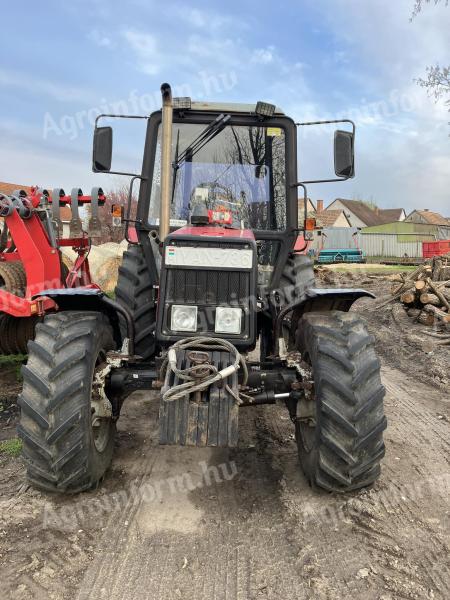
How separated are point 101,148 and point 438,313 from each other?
7.16 m

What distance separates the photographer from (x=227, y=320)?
142 inches

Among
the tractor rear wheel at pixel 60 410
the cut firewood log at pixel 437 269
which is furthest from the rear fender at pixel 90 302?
the cut firewood log at pixel 437 269

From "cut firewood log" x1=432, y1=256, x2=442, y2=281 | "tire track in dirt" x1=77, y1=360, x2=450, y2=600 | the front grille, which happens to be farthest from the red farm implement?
"cut firewood log" x1=432, y1=256, x2=442, y2=281

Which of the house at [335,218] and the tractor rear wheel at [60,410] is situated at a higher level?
the house at [335,218]

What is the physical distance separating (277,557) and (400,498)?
1.12 meters

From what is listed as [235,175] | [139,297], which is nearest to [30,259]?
[139,297]

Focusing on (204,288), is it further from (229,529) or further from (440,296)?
(440,296)

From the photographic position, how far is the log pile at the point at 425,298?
9.52 metres

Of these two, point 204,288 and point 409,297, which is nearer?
point 204,288

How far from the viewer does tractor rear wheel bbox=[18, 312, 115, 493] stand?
3111 millimetres

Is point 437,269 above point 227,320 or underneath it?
above

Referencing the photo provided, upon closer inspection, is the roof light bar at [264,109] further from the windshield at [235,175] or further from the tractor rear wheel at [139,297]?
the tractor rear wheel at [139,297]

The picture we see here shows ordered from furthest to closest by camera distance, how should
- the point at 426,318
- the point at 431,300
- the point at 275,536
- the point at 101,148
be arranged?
the point at 431,300 → the point at 426,318 → the point at 101,148 → the point at 275,536

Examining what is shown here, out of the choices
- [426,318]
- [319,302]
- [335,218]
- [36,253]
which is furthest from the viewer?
[335,218]
